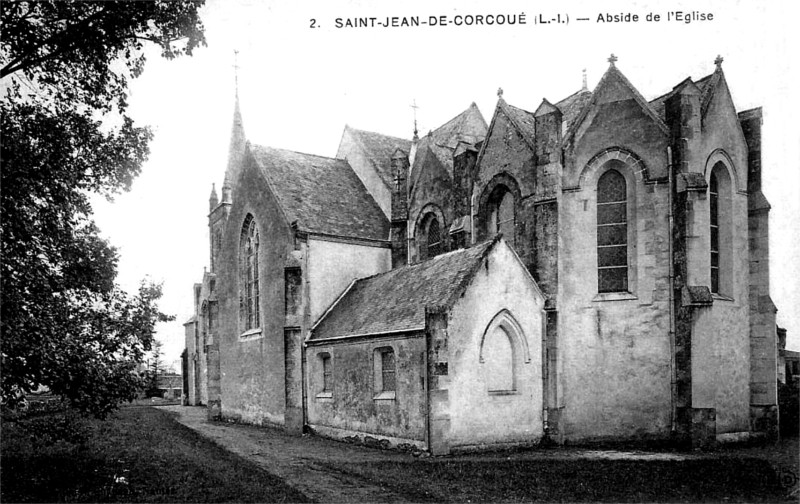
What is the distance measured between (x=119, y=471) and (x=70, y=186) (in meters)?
6.45

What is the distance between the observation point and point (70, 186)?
467 inches

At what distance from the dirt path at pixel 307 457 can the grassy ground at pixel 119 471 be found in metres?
0.51

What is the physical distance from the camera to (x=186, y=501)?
37.7 ft

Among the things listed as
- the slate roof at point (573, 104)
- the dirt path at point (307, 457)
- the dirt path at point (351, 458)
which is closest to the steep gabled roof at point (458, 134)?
the slate roof at point (573, 104)

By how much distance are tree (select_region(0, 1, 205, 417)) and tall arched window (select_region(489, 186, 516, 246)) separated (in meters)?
12.5

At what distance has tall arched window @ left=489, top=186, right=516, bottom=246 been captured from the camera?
2203cm

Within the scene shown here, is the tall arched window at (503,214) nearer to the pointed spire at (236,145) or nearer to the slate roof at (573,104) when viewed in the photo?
the slate roof at (573,104)

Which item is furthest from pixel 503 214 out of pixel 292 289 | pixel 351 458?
pixel 351 458

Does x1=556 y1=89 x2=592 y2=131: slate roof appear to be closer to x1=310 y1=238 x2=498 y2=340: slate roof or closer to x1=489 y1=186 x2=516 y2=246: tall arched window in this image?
x1=489 y1=186 x2=516 y2=246: tall arched window

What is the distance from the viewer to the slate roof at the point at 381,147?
29453 mm

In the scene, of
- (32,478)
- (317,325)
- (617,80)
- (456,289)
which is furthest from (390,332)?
(617,80)

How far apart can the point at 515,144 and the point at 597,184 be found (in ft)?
10.3

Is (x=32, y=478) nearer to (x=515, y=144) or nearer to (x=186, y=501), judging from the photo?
(x=186, y=501)

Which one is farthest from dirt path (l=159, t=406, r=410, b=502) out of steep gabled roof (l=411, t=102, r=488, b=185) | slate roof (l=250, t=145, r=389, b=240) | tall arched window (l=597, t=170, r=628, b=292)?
steep gabled roof (l=411, t=102, r=488, b=185)
